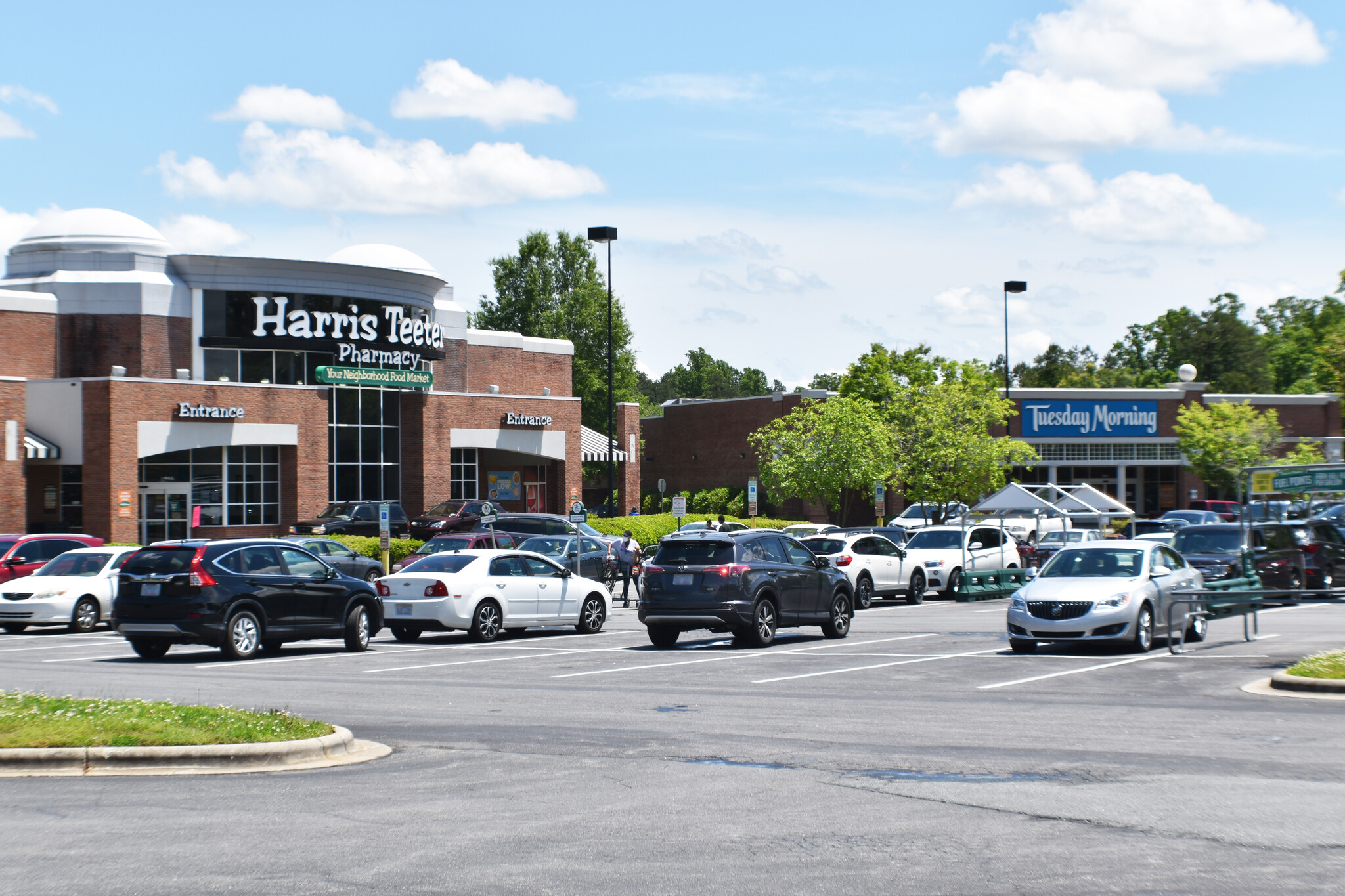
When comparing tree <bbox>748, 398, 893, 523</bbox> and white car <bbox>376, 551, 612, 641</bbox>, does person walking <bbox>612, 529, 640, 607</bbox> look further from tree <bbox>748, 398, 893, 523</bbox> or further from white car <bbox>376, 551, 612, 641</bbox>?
tree <bbox>748, 398, 893, 523</bbox>

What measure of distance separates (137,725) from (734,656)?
31.1 feet

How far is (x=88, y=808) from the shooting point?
8.43m

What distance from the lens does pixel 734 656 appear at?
60.7 feet

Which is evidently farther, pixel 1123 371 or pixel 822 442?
pixel 1123 371

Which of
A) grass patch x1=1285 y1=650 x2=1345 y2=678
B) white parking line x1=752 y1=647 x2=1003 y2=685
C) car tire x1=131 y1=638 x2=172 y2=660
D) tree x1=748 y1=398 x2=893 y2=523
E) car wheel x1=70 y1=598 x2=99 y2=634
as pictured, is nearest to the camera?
grass patch x1=1285 y1=650 x2=1345 y2=678

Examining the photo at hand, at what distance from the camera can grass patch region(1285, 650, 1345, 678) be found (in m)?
13.8

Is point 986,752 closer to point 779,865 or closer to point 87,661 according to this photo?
point 779,865

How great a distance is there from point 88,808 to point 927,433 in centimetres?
4593

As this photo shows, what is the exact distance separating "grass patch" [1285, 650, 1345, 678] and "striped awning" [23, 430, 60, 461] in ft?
121

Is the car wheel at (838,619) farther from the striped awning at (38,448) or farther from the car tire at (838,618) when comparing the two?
the striped awning at (38,448)

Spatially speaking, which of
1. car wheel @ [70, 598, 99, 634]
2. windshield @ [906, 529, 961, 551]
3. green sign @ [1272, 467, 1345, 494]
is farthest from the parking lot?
windshield @ [906, 529, 961, 551]

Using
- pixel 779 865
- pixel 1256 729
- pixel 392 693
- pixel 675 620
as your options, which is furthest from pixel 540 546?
pixel 779 865

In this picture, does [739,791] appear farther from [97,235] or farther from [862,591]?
[97,235]

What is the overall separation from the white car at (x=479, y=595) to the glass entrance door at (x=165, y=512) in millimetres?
25257
